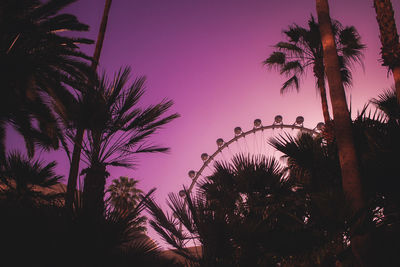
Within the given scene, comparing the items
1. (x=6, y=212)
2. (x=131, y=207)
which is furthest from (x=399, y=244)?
(x=6, y=212)

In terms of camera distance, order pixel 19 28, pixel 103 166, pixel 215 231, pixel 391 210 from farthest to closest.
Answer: pixel 19 28 < pixel 103 166 < pixel 391 210 < pixel 215 231

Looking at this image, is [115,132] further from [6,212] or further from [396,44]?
[396,44]

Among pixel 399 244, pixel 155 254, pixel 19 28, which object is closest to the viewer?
pixel 155 254

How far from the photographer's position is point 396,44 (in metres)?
5.50

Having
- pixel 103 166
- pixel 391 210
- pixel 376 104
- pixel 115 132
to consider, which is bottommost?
pixel 391 210

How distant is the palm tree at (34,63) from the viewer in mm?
7387

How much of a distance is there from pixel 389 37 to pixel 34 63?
844 cm

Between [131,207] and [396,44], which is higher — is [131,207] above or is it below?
below

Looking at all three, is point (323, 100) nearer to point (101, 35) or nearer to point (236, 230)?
point (101, 35)

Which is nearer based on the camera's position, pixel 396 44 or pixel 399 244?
pixel 399 244

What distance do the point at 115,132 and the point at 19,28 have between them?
4108 mm

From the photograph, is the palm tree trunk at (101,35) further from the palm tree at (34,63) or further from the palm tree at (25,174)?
the palm tree at (25,174)

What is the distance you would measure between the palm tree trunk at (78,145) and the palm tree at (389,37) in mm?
5673

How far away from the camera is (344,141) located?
15.4ft
